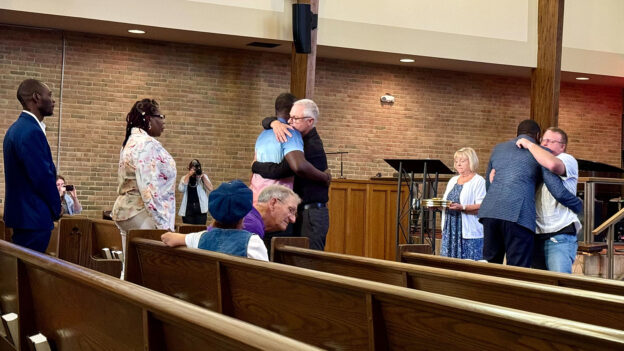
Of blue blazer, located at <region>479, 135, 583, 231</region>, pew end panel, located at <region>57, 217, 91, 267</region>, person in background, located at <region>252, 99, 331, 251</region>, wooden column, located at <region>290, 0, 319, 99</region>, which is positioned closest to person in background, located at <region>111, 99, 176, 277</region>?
pew end panel, located at <region>57, 217, 91, 267</region>

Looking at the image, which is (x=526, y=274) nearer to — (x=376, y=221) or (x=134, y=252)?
(x=134, y=252)

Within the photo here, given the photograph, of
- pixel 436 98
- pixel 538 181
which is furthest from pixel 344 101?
pixel 538 181

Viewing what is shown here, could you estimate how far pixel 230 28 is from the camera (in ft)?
36.1

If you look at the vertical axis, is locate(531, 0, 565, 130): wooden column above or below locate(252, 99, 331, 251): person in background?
above

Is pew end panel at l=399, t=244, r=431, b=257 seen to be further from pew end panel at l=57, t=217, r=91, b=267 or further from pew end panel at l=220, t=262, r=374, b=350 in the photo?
pew end panel at l=57, t=217, r=91, b=267

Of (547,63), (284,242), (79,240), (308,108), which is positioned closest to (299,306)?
(284,242)

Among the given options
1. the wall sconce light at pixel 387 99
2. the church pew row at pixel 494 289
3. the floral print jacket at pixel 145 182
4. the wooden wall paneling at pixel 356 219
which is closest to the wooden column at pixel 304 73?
the wooden wall paneling at pixel 356 219

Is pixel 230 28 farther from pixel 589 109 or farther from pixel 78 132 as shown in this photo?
pixel 589 109

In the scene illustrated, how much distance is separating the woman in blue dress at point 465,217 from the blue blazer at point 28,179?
3385 mm

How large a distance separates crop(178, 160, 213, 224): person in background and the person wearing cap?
8.07 metres

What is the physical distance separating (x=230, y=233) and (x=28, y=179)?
4.74ft

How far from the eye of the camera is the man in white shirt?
16.2 feet

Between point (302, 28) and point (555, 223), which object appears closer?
point (555, 223)

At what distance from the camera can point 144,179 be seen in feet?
14.8
